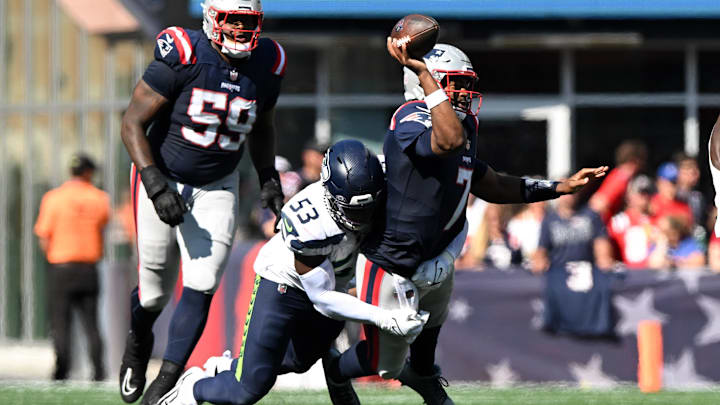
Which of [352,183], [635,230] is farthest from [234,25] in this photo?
[635,230]

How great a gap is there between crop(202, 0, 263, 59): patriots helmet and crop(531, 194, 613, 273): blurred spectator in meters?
4.28

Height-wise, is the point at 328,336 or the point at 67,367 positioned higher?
the point at 328,336

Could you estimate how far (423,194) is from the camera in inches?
205

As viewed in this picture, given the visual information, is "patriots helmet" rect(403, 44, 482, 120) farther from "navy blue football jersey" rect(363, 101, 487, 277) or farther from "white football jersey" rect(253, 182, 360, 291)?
"white football jersey" rect(253, 182, 360, 291)

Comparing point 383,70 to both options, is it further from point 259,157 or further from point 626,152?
point 259,157

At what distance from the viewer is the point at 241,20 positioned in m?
6.12

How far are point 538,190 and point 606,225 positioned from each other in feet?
15.5

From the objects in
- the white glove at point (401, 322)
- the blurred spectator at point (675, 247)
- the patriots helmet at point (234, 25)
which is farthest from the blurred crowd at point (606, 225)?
the white glove at point (401, 322)

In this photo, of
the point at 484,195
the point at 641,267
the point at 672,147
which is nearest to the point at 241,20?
the point at 484,195

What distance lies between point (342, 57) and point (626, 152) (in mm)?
3763

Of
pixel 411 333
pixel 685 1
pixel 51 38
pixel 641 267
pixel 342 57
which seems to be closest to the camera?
pixel 411 333

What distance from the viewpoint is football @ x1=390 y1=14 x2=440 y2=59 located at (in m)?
5.01

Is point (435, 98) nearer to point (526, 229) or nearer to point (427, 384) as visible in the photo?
point (427, 384)

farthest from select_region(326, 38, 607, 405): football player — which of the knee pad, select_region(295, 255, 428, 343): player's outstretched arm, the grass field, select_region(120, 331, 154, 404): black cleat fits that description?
the grass field
